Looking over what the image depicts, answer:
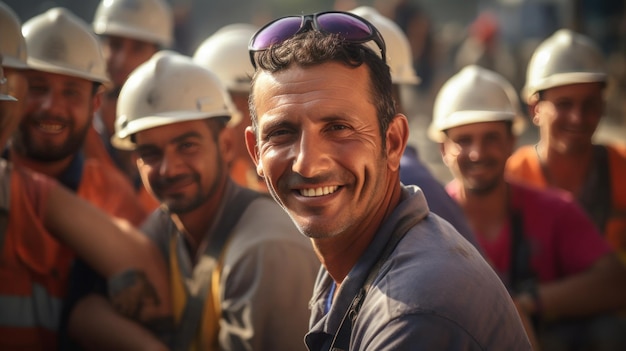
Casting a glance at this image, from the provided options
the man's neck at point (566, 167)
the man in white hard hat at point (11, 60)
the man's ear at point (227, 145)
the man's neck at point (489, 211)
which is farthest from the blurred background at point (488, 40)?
the man in white hard hat at point (11, 60)

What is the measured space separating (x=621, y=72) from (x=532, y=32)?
115 inches

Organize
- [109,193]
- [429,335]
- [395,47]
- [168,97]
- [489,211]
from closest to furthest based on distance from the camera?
[429,335]
[168,97]
[109,193]
[489,211]
[395,47]

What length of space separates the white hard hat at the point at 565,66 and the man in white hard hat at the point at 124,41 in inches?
111

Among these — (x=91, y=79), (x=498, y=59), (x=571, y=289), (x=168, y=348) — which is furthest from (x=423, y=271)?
(x=498, y=59)

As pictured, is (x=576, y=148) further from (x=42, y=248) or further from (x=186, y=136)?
(x=42, y=248)

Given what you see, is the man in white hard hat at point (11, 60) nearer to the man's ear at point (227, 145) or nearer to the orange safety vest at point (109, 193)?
the orange safety vest at point (109, 193)

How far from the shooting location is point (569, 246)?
5.18 meters

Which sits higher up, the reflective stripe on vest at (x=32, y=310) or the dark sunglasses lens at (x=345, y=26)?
the dark sunglasses lens at (x=345, y=26)

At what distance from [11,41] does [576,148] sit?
3663 millimetres

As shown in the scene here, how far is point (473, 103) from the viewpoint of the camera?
5730 mm

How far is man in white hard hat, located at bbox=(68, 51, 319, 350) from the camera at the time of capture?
157 inches

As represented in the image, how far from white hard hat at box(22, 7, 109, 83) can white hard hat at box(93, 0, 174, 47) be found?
1.74m

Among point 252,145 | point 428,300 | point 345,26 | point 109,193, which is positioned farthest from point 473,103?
point 428,300

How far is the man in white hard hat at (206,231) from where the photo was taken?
4.00 meters
